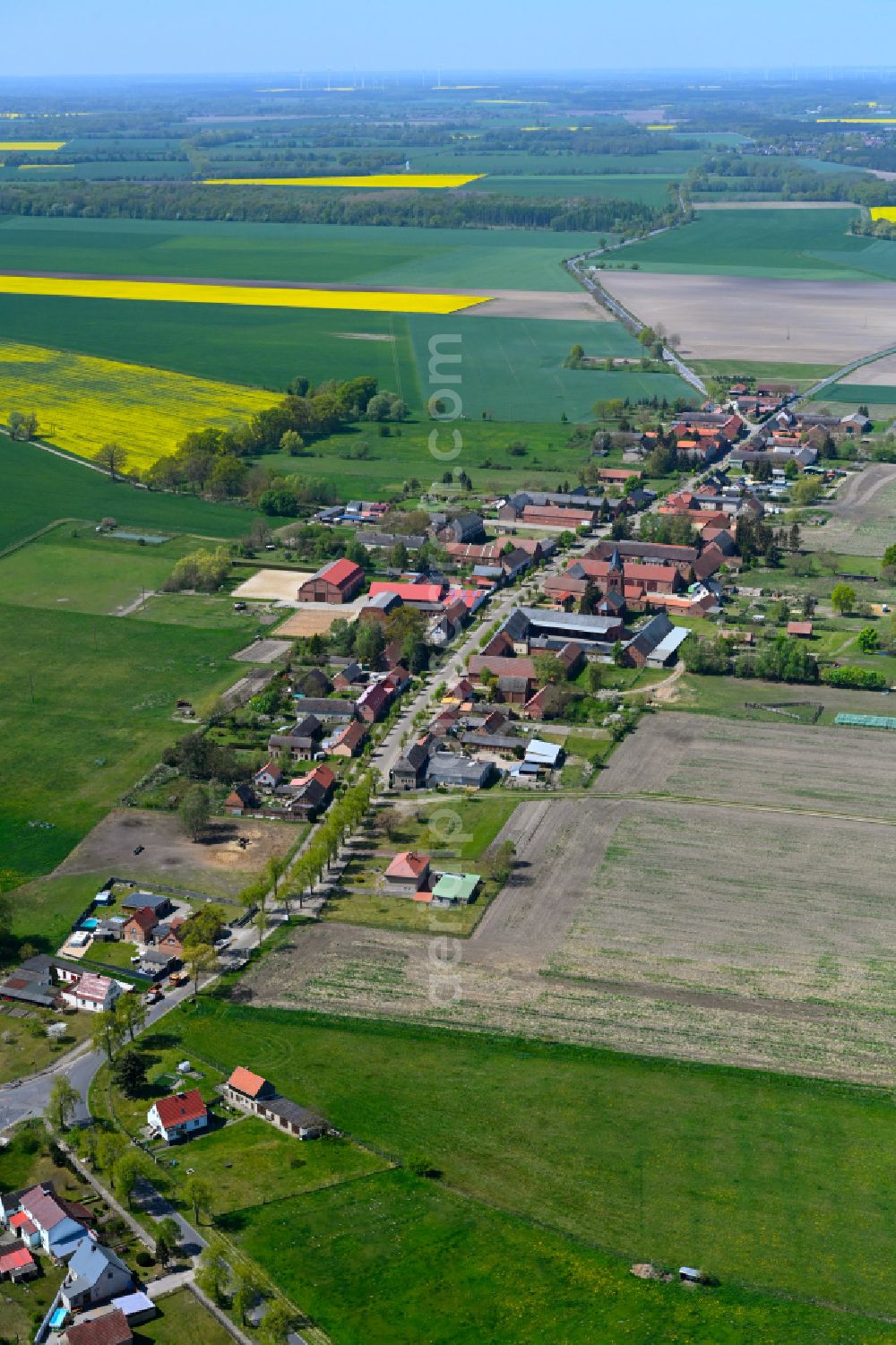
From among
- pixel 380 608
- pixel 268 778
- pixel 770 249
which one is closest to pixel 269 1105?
pixel 268 778

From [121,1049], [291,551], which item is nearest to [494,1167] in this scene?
[121,1049]

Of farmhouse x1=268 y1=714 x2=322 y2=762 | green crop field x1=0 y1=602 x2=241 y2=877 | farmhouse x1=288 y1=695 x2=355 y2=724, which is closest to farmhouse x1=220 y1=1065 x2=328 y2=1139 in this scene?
green crop field x1=0 y1=602 x2=241 y2=877

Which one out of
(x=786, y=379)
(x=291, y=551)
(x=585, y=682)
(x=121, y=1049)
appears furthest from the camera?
(x=786, y=379)

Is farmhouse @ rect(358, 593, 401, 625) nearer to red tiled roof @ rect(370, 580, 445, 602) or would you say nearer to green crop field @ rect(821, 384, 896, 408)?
red tiled roof @ rect(370, 580, 445, 602)

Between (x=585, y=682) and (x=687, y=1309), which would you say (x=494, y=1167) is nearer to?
(x=687, y=1309)

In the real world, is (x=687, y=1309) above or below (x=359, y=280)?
below

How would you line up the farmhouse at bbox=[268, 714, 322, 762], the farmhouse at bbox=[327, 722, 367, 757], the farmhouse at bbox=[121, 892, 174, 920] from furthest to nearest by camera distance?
the farmhouse at bbox=[327, 722, 367, 757]
the farmhouse at bbox=[268, 714, 322, 762]
the farmhouse at bbox=[121, 892, 174, 920]

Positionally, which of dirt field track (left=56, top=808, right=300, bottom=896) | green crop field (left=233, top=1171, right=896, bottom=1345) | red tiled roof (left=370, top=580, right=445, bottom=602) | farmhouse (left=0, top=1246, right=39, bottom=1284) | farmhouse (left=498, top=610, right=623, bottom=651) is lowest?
green crop field (left=233, top=1171, right=896, bottom=1345)

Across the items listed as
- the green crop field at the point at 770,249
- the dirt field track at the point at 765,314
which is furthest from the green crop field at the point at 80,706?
the green crop field at the point at 770,249
